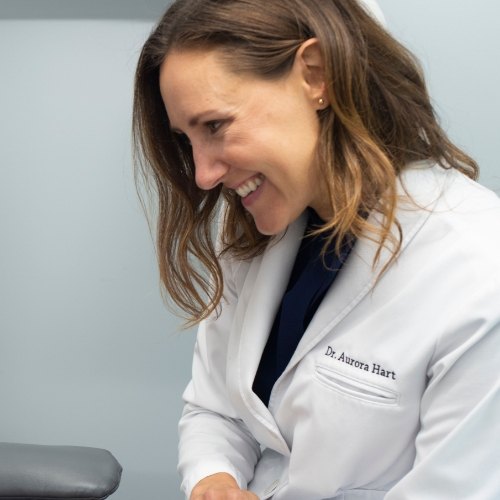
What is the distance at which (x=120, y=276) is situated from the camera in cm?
137

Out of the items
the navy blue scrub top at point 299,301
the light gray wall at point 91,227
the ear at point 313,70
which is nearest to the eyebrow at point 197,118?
the ear at point 313,70

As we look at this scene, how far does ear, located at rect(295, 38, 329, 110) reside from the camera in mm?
865

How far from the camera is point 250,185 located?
939 mm

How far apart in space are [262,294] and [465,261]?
0.28m

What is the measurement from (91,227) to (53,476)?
0.48 metres

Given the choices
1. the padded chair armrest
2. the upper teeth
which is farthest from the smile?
the padded chair armrest

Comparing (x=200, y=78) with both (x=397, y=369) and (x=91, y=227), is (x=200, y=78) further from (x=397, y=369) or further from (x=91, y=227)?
(x=91, y=227)

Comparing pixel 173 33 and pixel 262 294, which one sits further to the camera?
pixel 262 294

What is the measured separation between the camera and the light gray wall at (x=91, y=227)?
1.21 m

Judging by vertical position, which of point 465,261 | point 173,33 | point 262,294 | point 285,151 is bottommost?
point 262,294

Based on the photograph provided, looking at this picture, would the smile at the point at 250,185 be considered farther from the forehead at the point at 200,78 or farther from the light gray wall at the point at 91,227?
the light gray wall at the point at 91,227

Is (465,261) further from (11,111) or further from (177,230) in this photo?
(11,111)

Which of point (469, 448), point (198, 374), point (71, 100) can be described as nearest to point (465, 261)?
point (469, 448)

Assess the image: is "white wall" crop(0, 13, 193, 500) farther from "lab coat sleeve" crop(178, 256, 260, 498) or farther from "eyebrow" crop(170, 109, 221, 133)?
"eyebrow" crop(170, 109, 221, 133)
